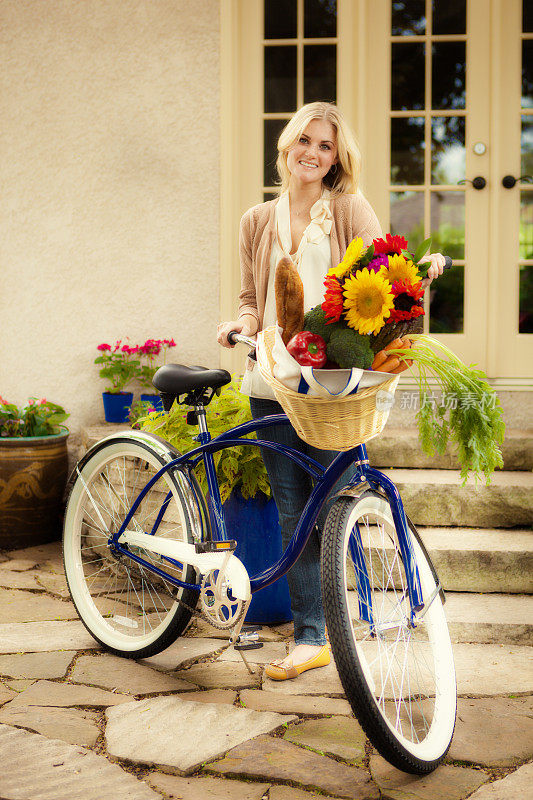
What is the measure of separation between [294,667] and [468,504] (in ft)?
4.43

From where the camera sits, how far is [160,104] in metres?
4.62

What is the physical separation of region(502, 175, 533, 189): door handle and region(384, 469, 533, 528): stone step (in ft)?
5.94

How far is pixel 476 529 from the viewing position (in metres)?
3.65

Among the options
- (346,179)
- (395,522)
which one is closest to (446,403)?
(395,522)

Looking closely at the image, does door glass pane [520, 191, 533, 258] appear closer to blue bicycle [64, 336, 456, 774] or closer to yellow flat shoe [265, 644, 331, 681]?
blue bicycle [64, 336, 456, 774]

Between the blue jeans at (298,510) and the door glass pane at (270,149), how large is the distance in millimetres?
2392

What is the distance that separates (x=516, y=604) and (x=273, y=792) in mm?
1568

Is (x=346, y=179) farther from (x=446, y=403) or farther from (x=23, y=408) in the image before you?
(x=23, y=408)

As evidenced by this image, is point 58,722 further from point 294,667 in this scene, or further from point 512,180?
point 512,180

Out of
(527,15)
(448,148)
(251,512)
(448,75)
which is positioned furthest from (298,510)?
(527,15)

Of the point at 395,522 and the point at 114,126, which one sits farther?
the point at 114,126

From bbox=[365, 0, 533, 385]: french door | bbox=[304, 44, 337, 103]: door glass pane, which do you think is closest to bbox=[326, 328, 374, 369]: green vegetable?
bbox=[365, 0, 533, 385]: french door

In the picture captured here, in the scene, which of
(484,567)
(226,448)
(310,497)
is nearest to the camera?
(310,497)

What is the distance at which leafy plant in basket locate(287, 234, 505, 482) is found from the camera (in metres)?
1.79
